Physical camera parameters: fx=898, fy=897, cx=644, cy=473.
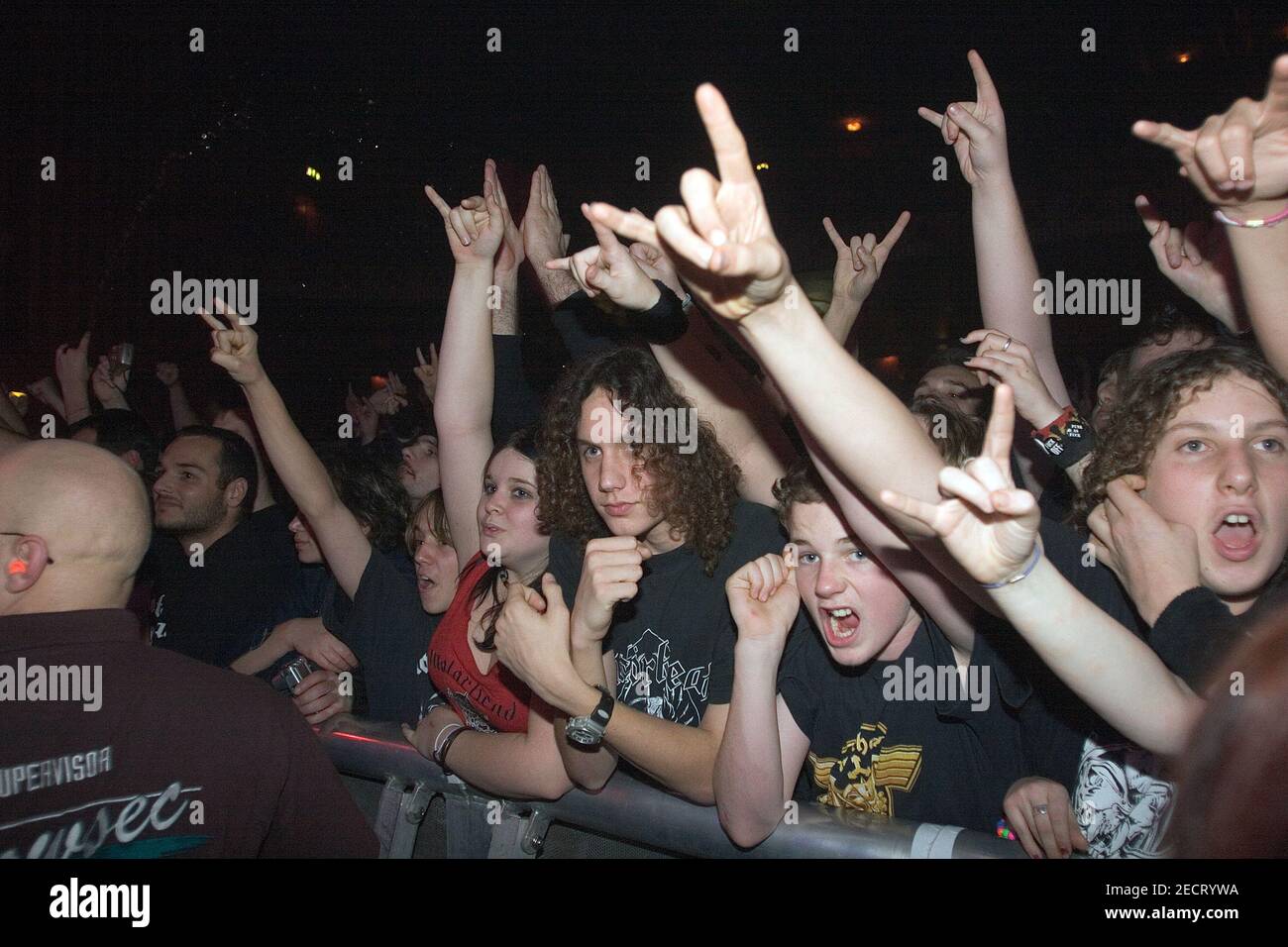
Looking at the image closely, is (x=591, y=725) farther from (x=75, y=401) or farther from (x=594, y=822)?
(x=75, y=401)

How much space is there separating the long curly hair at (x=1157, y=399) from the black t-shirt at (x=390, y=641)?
1772mm

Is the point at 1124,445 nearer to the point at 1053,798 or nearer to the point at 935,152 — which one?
the point at 1053,798

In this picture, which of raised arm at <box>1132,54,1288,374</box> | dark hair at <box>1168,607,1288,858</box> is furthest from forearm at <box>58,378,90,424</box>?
dark hair at <box>1168,607,1288,858</box>

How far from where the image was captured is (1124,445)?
Answer: 66.7 inches

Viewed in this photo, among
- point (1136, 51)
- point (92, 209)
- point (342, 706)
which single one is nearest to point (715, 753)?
point (342, 706)

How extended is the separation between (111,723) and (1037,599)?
A: 4.67 ft

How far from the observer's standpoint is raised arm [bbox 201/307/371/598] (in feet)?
8.67

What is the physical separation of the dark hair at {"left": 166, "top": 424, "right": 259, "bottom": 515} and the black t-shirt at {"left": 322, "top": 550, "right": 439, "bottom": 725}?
1.05m

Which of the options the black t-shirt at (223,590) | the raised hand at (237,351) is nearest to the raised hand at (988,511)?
the raised hand at (237,351)

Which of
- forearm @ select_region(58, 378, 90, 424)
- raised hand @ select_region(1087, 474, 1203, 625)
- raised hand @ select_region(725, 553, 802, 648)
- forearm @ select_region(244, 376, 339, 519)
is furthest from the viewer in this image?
forearm @ select_region(58, 378, 90, 424)

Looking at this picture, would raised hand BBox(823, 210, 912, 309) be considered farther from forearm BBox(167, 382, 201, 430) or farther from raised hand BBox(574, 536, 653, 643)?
forearm BBox(167, 382, 201, 430)

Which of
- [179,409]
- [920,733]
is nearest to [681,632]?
[920,733]

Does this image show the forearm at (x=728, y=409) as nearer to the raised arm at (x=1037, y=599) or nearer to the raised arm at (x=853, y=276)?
the raised arm at (x=853, y=276)

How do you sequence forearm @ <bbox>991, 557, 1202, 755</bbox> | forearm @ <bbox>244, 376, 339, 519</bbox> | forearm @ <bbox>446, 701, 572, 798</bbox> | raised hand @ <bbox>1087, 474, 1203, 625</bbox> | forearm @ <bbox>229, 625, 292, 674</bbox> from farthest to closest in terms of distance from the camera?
forearm @ <bbox>229, 625, 292, 674</bbox> < forearm @ <bbox>244, 376, 339, 519</bbox> < forearm @ <bbox>446, 701, 572, 798</bbox> < raised hand @ <bbox>1087, 474, 1203, 625</bbox> < forearm @ <bbox>991, 557, 1202, 755</bbox>
